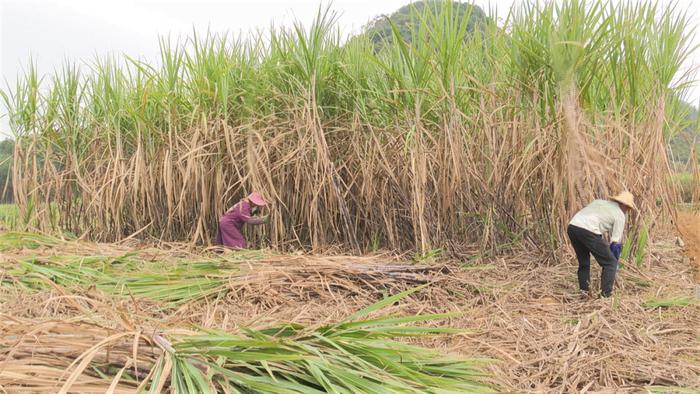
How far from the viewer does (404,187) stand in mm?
4742

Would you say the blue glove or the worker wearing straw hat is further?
the blue glove

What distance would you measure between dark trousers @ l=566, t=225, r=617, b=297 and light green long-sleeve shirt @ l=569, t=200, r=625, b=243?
4cm

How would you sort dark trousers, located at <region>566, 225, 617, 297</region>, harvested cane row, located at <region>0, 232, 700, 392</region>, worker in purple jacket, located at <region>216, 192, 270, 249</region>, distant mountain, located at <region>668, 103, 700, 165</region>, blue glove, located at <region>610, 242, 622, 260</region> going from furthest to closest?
worker in purple jacket, located at <region>216, 192, 270, 249</region> < distant mountain, located at <region>668, 103, 700, 165</region> < blue glove, located at <region>610, 242, 622, 260</region> < dark trousers, located at <region>566, 225, 617, 297</region> < harvested cane row, located at <region>0, 232, 700, 392</region>

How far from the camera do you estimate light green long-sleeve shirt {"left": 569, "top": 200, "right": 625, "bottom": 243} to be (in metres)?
4.05

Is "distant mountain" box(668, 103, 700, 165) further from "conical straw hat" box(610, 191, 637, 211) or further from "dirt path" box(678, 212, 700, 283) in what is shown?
"conical straw hat" box(610, 191, 637, 211)

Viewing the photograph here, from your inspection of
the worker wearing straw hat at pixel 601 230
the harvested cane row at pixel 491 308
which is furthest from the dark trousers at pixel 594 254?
the harvested cane row at pixel 491 308

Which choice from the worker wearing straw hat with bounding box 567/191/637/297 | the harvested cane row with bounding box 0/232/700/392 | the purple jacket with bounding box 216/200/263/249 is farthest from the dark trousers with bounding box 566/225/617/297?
the purple jacket with bounding box 216/200/263/249

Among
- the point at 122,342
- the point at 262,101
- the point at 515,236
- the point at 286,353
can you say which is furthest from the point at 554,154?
the point at 122,342

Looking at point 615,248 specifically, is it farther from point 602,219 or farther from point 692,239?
point 692,239

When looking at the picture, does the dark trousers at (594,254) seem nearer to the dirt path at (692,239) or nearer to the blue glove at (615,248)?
the blue glove at (615,248)

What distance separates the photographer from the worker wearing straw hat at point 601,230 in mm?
4047

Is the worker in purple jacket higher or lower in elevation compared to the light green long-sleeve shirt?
higher

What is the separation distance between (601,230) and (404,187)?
4.56 ft

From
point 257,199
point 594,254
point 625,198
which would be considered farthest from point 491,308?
point 257,199
